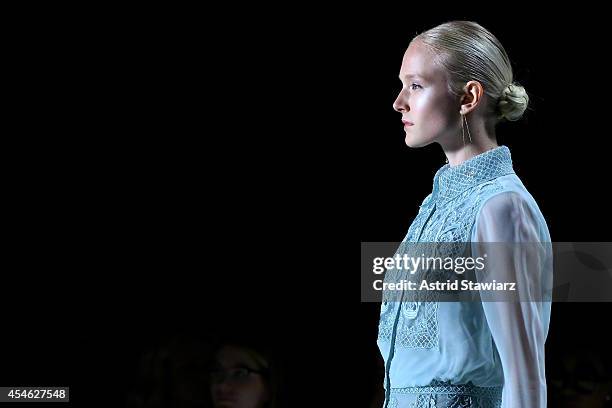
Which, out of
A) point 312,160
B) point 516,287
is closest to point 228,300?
point 312,160

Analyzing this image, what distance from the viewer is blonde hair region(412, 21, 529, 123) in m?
1.27

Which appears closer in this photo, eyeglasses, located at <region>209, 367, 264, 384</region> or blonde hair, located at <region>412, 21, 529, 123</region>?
blonde hair, located at <region>412, 21, 529, 123</region>

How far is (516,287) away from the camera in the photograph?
3.67ft

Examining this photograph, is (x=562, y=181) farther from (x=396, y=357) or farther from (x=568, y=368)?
(x=396, y=357)

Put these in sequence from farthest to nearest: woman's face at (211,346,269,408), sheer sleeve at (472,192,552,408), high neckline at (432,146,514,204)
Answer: woman's face at (211,346,269,408) → high neckline at (432,146,514,204) → sheer sleeve at (472,192,552,408)

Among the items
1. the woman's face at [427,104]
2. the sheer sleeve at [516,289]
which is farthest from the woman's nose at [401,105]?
the sheer sleeve at [516,289]

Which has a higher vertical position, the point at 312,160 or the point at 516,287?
the point at 312,160

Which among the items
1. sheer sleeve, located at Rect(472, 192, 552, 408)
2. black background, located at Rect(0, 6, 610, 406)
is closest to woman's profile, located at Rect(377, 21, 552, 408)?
sheer sleeve, located at Rect(472, 192, 552, 408)

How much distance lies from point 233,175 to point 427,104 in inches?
50.5

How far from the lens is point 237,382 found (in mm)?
2270

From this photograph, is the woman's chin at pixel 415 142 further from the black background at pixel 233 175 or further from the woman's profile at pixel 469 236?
the black background at pixel 233 175

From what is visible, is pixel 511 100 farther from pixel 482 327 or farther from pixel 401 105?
pixel 482 327

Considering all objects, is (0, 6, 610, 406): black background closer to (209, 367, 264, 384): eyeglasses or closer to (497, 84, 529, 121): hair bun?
(209, 367, 264, 384): eyeglasses

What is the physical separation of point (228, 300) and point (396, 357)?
1192 millimetres
